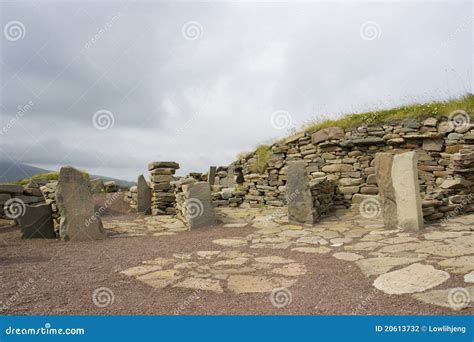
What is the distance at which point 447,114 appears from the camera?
9133 mm

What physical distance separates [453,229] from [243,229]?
13.3ft

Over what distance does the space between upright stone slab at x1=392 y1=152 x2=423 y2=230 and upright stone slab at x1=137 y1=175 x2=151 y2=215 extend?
8073 mm

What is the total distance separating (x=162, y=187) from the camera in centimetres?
1087

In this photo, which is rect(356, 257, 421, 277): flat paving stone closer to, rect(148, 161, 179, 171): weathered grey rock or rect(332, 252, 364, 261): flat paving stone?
rect(332, 252, 364, 261): flat paving stone

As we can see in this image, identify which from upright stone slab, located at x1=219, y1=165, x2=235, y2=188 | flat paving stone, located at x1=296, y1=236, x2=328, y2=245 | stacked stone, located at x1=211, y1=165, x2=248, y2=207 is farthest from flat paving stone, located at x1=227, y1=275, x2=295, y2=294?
upright stone slab, located at x1=219, y1=165, x2=235, y2=188

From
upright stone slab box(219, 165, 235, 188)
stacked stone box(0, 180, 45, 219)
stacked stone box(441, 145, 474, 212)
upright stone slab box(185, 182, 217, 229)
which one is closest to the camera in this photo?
stacked stone box(441, 145, 474, 212)

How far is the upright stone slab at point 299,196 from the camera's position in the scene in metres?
7.64

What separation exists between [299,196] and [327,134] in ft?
11.8

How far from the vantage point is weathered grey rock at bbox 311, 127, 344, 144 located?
10.4m

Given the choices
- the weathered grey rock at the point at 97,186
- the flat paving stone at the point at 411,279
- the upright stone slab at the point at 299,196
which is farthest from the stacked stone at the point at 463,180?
the weathered grey rock at the point at 97,186

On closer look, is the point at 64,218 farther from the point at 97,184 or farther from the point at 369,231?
the point at 97,184

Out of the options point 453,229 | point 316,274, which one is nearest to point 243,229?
point 316,274

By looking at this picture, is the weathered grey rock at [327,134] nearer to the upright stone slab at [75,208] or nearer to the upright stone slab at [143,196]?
the upright stone slab at [143,196]

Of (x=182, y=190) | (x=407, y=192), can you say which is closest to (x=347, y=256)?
(x=407, y=192)
